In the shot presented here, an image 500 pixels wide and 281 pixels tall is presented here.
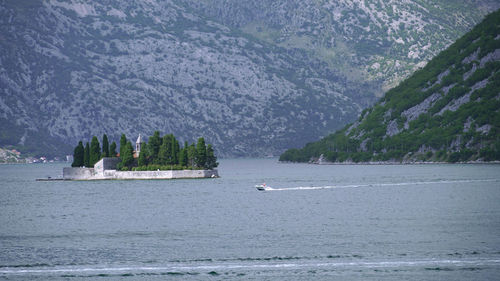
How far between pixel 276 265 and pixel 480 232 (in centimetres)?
3241

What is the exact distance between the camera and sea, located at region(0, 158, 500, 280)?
3034 inches

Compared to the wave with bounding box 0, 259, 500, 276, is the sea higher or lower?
higher

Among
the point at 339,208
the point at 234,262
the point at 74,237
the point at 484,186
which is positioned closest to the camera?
the point at 234,262

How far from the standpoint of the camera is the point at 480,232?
98.8 metres

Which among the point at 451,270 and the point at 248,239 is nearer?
the point at 451,270

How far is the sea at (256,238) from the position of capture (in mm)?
77062

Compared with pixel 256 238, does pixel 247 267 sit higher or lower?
lower

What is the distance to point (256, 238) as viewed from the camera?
98.3 m

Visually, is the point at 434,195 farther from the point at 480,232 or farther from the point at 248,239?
the point at 248,239

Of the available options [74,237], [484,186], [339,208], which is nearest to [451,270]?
[74,237]

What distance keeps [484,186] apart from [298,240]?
101 m

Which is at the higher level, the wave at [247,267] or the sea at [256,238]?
the sea at [256,238]

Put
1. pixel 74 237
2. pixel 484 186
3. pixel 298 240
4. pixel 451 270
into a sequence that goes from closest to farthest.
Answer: pixel 451 270 < pixel 298 240 < pixel 74 237 < pixel 484 186

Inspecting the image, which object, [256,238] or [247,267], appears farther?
[256,238]
